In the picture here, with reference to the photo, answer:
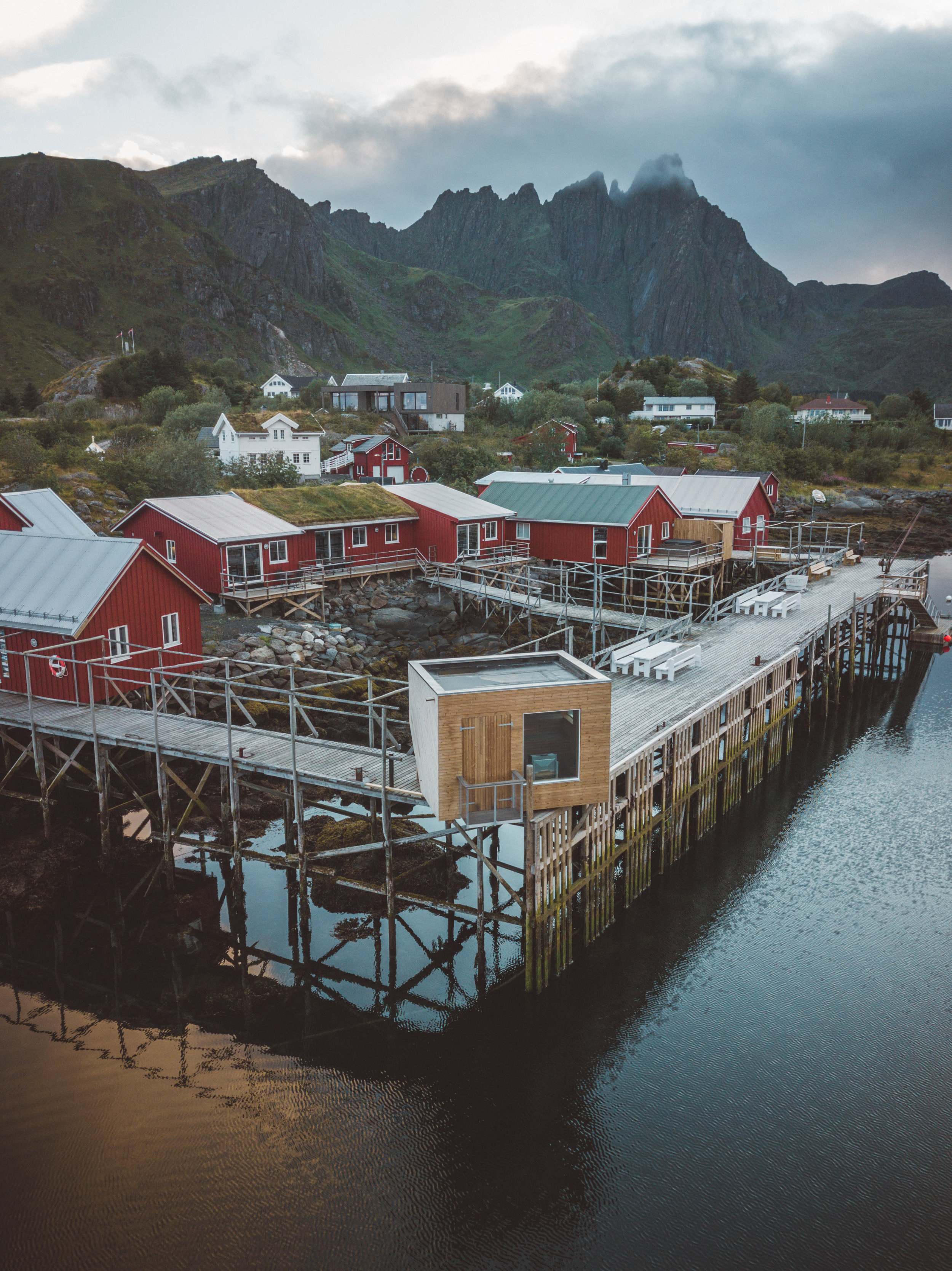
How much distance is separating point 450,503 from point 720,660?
2318cm

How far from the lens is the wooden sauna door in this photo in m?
16.7

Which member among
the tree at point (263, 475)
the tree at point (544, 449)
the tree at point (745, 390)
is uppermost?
the tree at point (745, 390)

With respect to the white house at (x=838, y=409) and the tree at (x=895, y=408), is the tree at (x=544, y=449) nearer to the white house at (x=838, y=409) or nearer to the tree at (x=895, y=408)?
the white house at (x=838, y=409)

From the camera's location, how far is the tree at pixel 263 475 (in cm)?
5750

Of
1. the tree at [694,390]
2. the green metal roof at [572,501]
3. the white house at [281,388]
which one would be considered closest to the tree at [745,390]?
the tree at [694,390]

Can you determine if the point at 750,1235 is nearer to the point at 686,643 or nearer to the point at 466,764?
the point at 466,764

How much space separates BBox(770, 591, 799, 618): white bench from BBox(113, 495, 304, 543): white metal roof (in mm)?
22149

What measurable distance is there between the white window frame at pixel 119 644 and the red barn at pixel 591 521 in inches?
1105

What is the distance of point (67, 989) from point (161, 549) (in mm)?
25791

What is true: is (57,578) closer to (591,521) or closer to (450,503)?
(450,503)

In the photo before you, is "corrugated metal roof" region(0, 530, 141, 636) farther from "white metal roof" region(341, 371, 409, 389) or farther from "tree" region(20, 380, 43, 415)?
"white metal roof" region(341, 371, 409, 389)

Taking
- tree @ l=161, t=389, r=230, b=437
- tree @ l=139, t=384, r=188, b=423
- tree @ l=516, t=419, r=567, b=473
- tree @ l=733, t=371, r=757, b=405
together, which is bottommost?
tree @ l=516, t=419, r=567, b=473

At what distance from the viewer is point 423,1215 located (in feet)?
42.7

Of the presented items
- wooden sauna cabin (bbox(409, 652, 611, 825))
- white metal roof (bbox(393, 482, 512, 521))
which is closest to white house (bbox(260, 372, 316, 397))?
white metal roof (bbox(393, 482, 512, 521))
